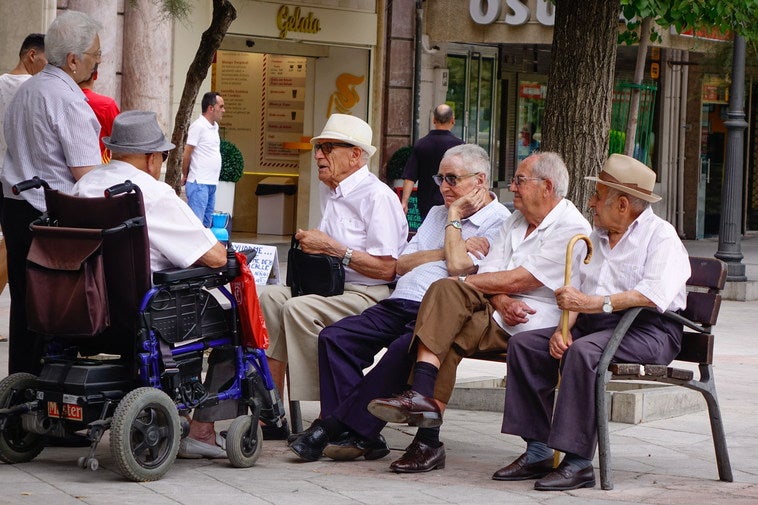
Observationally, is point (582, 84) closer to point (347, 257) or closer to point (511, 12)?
point (347, 257)

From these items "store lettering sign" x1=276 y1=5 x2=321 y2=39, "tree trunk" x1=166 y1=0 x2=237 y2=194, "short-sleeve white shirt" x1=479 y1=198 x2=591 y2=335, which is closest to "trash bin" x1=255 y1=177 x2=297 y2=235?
"store lettering sign" x1=276 y1=5 x2=321 y2=39

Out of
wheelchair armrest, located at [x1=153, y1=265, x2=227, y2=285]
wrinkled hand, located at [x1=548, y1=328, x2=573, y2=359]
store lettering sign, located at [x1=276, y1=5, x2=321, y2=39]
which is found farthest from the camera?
store lettering sign, located at [x1=276, y1=5, x2=321, y2=39]

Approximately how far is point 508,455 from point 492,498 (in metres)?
1.02

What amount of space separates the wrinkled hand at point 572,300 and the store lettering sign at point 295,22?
1353cm

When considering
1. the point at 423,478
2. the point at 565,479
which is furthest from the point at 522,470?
the point at 423,478

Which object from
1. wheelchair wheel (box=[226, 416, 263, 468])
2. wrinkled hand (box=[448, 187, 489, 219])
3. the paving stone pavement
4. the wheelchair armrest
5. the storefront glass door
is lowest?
the paving stone pavement

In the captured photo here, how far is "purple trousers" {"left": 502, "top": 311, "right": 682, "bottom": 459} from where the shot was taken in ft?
19.5

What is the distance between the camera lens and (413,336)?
247 inches

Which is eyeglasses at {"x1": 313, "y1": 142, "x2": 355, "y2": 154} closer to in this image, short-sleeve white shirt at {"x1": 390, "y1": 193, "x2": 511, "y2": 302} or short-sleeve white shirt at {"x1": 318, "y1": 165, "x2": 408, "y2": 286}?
short-sleeve white shirt at {"x1": 318, "y1": 165, "x2": 408, "y2": 286}

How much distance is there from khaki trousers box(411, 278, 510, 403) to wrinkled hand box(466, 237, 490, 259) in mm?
399

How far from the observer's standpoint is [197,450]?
634 cm

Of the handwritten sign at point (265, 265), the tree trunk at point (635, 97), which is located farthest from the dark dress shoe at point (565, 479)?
the tree trunk at point (635, 97)

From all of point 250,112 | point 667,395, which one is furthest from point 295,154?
point 667,395

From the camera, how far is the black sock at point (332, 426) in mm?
6465
